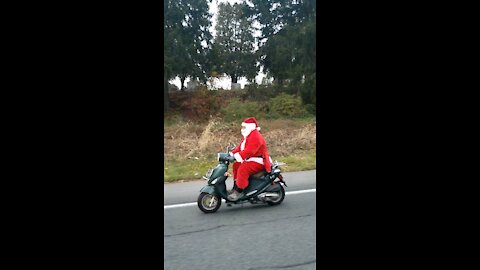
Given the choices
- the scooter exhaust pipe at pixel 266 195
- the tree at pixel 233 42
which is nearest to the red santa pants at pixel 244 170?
the scooter exhaust pipe at pixel 266 195

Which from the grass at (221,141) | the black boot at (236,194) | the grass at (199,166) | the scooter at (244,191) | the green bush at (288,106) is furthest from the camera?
the green bush at (288,106)

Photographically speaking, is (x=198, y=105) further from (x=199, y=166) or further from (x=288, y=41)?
(x=288, y=41)

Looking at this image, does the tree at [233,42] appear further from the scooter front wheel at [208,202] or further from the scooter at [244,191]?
the scooter front wheel at [208,202]

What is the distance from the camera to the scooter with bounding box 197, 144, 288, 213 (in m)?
3.02

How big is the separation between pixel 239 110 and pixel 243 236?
301 cm

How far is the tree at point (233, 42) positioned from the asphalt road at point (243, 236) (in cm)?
231

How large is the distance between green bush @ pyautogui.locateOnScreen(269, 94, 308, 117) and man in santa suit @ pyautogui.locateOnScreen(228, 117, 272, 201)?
2.43m

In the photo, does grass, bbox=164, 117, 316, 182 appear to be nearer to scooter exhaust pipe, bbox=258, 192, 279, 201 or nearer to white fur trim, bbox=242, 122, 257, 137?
scooter exhaust pipe, bbox=258, 192, 279, 201

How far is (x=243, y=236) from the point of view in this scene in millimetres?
2568

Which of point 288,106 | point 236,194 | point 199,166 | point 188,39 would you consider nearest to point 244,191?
point 236,194

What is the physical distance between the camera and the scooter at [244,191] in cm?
302

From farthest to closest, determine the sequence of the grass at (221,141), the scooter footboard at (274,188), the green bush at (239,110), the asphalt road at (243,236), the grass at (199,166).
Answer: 1. the green bush at (239,110)
2. the grass at (221,141)
3. the grass at (199,166)
4. the scooter footboard at (274,188)
5. the asphalt road at (243,236)
